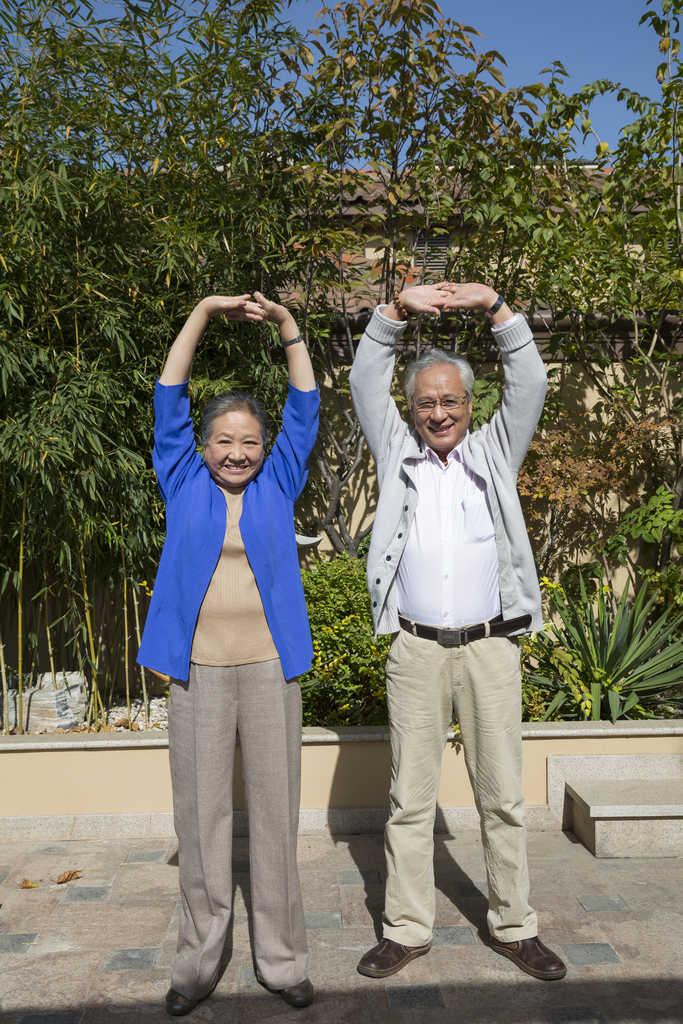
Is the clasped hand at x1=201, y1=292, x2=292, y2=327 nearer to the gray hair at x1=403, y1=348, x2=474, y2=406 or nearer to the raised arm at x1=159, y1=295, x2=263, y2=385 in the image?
the raised arm at x1=159, y1=295, x2=263, y2=385

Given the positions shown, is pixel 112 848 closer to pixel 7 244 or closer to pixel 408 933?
pixel 408 933

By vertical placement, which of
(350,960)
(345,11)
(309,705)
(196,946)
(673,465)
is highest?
(345,11)

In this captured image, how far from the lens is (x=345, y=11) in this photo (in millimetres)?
4094

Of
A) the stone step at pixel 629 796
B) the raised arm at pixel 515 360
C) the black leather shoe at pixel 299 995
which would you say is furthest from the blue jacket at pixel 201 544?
the stone step at pixel 629 796

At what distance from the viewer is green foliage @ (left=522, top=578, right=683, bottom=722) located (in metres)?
3.74

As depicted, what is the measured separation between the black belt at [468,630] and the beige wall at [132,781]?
4.07 feet

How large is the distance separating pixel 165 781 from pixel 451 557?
6.14ft

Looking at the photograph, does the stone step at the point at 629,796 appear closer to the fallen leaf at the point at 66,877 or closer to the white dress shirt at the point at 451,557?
the white dress shirt at the point at 451,557

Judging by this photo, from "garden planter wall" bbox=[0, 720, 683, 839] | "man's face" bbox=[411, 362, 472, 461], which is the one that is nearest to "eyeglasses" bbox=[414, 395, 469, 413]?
"man's face" bbox=[411, 362, 472, 461]

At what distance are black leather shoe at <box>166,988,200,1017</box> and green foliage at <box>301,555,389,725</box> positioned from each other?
1.48 m

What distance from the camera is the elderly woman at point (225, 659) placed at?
222cm

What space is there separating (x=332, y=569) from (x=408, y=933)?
183cm

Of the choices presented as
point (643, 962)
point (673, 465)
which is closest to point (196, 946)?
point (643, 962)

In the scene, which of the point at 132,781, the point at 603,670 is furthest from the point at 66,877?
the point at 603,670
